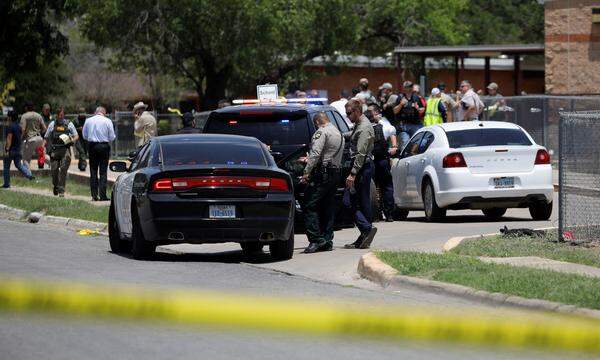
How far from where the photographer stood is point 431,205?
21.3 meters

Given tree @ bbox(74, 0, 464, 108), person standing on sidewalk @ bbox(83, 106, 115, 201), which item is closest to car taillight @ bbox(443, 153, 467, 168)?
person standing on sidewalk @ bbox(83, 106, 115, 201)

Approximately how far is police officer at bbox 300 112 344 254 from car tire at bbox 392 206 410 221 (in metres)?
5.23

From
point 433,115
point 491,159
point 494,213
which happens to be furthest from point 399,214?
point 433,115

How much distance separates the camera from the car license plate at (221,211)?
15398 millimetres

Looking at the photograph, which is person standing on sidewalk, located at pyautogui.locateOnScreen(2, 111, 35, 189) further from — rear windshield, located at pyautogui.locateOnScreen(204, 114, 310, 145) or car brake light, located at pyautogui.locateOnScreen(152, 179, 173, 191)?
car brake light, located at pyautogui.locateOnScreen(152, 179, 173, 191)

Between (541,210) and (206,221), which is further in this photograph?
(541,210)

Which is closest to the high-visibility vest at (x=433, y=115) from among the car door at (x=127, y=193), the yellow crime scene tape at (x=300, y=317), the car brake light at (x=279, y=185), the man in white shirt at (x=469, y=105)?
the man in white shirt at (x=469, y=105)

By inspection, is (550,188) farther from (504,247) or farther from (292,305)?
(292,305)

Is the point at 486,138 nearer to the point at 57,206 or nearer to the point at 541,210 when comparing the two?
the point at 541,210

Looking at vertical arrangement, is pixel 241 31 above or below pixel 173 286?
above

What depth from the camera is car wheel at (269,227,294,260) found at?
53.2 feet

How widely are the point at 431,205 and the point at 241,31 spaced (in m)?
32.5

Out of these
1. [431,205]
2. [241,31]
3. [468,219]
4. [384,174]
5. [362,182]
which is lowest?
[468,219]

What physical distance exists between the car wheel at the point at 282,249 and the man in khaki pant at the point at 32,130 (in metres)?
19.0
